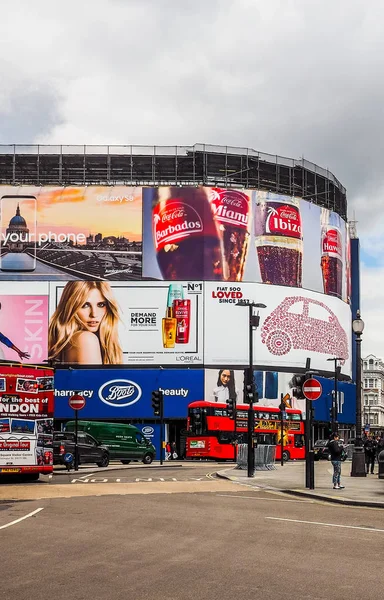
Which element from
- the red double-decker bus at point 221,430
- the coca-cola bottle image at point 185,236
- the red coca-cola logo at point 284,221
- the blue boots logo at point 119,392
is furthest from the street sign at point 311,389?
the red coca-cola logo at point 284,221

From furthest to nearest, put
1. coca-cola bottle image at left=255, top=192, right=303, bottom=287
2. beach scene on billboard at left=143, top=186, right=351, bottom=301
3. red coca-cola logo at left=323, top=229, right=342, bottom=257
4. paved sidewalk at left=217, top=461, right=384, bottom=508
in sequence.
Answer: red coca-cola logo at left=323, top=229, right=342, bottom=257
coca-cola bottle image at left=255, top=192, right=303, bottom=287
beach scene on billboard at left=143, top=186, right=351, bottom=301
paved sidewalk at left=217, top=461, right=384, bottom=508

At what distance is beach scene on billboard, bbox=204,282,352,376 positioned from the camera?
273 ft

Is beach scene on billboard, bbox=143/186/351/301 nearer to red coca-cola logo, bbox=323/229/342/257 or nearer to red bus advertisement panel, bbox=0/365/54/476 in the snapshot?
red coca-cola logo, bbox=323/229/342/257

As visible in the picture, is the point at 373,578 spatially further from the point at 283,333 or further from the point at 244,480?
the point at 283,333

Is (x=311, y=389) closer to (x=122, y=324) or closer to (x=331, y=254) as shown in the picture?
(x=122, y=324)

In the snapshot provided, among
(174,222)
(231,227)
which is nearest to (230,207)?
(231,227)

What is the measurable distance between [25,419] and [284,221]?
198ft

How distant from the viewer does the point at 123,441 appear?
2234 inches

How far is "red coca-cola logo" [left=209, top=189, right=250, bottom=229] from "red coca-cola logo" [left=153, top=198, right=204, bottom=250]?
1.99 metres

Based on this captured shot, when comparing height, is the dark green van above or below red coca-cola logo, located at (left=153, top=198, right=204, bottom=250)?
below

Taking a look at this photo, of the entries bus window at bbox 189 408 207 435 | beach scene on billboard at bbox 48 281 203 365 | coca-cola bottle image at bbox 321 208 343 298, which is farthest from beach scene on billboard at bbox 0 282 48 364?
coca-cola bottle image at bbox 321 208 343 298

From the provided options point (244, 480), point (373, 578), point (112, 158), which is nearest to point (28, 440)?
point (244, 480)

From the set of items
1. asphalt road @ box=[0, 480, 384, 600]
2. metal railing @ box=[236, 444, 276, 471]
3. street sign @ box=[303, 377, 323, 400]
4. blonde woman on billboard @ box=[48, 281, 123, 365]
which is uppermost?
blonde woman on billboard @ box=[48, 281, 123, 365]

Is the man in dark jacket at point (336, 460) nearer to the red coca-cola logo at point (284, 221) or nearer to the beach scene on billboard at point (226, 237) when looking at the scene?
the beach scene on billboard at point (226, 237)
